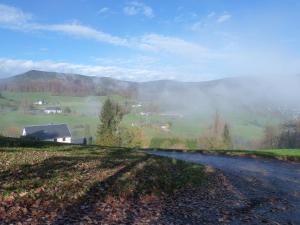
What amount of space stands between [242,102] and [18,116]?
3744 inches

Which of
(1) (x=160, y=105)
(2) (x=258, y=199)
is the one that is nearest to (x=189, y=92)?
(1) (x=160, y=105)

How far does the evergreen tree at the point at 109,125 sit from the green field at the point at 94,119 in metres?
20.6

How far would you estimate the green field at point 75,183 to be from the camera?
9.52 metres

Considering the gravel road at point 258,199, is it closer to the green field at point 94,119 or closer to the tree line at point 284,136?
the tree line at point 284,136

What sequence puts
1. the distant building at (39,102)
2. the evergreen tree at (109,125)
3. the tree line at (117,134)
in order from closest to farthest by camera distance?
the evergreen tree at (109,125) → the tree line at (117,134) → the distant building at (39,102)

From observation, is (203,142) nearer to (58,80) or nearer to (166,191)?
(166,191)

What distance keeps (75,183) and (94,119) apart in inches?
4200

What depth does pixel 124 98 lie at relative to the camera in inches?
6422

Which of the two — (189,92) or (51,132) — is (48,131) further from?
(189,92)

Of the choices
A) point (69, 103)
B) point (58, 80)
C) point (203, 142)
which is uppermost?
point (58, 80)

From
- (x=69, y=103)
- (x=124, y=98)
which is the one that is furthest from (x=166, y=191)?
(x=124, y=98)

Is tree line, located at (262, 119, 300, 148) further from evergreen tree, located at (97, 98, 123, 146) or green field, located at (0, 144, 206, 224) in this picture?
green field, located at (0, 144, 206, 224)

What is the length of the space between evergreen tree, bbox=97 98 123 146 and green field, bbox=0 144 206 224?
4307 centimetres

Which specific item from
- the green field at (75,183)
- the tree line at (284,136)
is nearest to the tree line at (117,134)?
the tree line at (284,136)
